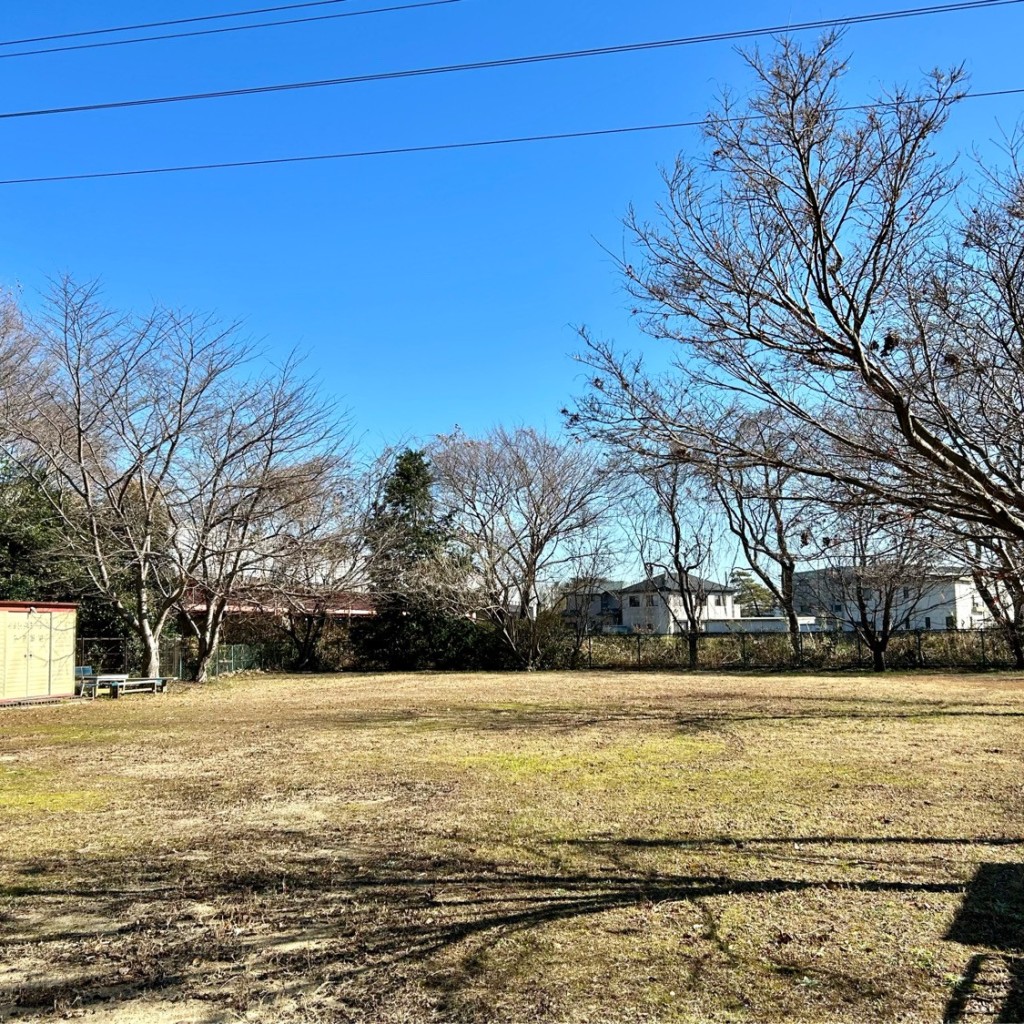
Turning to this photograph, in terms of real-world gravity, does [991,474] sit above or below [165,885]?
above

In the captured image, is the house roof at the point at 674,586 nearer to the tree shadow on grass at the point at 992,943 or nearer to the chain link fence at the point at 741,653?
the chain link fence at the point at 741,653

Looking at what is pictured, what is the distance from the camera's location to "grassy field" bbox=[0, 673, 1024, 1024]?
10.2ft

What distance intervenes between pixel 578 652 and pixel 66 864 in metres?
24.1

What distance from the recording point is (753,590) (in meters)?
50.2

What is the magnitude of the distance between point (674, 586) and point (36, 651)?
27.6 m

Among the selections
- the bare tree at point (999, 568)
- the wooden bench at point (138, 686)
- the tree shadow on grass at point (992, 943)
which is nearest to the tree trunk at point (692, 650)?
the wooden bench at point (138, 686)

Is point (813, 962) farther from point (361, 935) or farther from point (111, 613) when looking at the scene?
point (111, 613)

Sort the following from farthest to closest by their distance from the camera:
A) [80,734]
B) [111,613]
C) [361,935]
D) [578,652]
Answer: [578,652], [111,613], [80,734], [361,935]

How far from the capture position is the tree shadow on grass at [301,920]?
3160 millimetres

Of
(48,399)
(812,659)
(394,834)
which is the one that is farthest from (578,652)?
(394,834)

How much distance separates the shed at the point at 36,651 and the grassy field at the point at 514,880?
5.88 metres

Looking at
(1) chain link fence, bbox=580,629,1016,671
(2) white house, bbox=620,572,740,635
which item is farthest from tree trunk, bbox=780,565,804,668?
(2) white house, bbox=620,572,740,635

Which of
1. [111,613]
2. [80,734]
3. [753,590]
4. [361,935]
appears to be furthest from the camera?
[753,590]

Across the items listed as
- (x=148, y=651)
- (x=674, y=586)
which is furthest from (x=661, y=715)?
(x=674, y=586)
